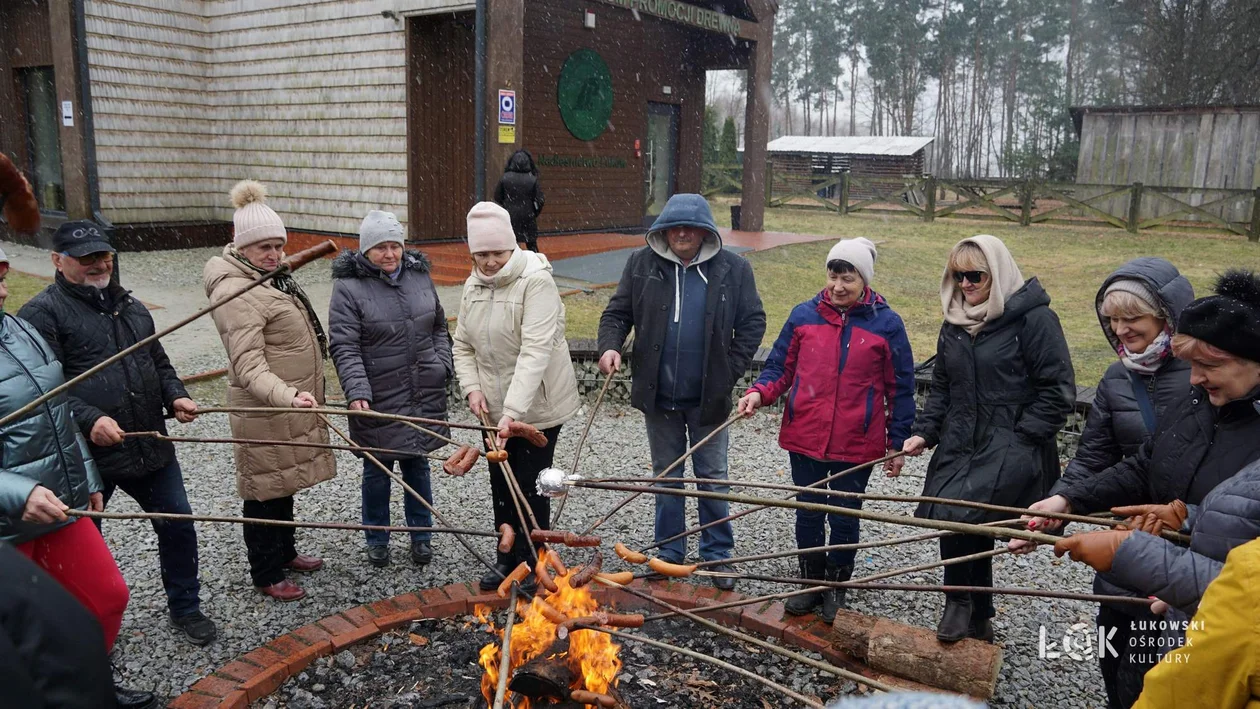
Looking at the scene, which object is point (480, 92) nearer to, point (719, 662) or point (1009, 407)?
point (1009, 407)

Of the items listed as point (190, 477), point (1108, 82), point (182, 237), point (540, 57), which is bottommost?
point (190, 477)

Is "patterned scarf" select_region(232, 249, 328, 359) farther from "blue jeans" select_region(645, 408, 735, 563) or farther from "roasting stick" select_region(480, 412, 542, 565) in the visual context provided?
"blue jeans" select_region(645, 408, 735, 563)

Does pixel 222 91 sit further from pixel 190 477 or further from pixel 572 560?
pixel 572 560

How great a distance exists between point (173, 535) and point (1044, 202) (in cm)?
2591

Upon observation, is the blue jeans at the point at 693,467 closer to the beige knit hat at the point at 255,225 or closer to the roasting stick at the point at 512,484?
the roasting stick at the point at 512,484

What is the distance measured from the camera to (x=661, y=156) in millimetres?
16766

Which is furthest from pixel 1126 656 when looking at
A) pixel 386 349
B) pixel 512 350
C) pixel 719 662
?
pixel 386 349

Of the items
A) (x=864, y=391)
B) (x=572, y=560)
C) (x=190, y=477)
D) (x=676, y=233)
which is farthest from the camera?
(x=190, y=477)

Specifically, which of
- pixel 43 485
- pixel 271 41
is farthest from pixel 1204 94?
pixel 43 485

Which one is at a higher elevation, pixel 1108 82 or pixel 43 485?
pixel 1108 82

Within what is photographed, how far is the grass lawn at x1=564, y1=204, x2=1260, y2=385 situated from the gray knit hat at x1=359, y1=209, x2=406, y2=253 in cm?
449

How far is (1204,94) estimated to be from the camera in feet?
85.6

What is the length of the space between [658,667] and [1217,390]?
2183mm

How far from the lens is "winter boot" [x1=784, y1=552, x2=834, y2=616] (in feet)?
12.9
